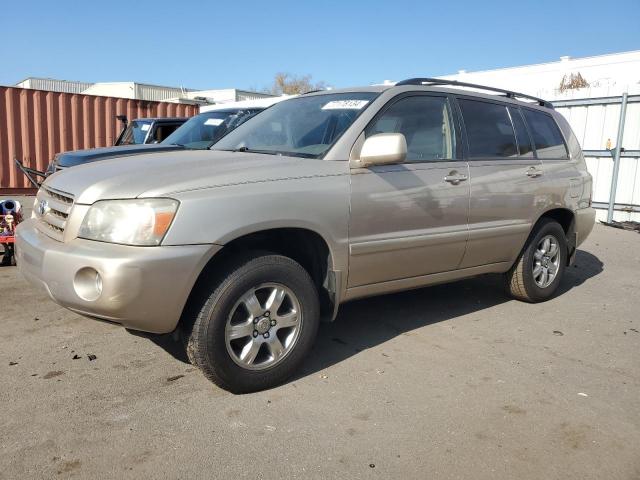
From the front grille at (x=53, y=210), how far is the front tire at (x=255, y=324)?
36.1 inches

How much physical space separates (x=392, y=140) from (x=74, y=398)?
2.34 meters

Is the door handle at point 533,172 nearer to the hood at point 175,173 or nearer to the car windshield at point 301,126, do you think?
the car windshield at point 301,126

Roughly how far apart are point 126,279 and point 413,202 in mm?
1948

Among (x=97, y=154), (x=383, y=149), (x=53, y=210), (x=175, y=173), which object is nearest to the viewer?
(x=175, y=173)

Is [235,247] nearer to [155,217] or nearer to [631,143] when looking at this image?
[155,217]

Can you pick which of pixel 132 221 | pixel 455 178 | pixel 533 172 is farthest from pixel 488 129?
pixel 132 221

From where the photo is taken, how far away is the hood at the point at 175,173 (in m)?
2.86

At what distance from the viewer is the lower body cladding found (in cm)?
267

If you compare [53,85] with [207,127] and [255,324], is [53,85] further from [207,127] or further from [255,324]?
[255,324]

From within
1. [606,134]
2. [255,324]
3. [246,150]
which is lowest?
[255,324]

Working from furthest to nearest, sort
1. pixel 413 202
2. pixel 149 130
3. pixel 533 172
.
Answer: pixel 149 130 < pixel 533 172 < pixel 413 202

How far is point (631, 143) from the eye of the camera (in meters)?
10.3

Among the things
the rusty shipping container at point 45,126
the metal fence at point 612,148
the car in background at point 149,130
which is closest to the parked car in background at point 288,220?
the car in background at point 149,130

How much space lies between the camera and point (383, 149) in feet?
11.0
